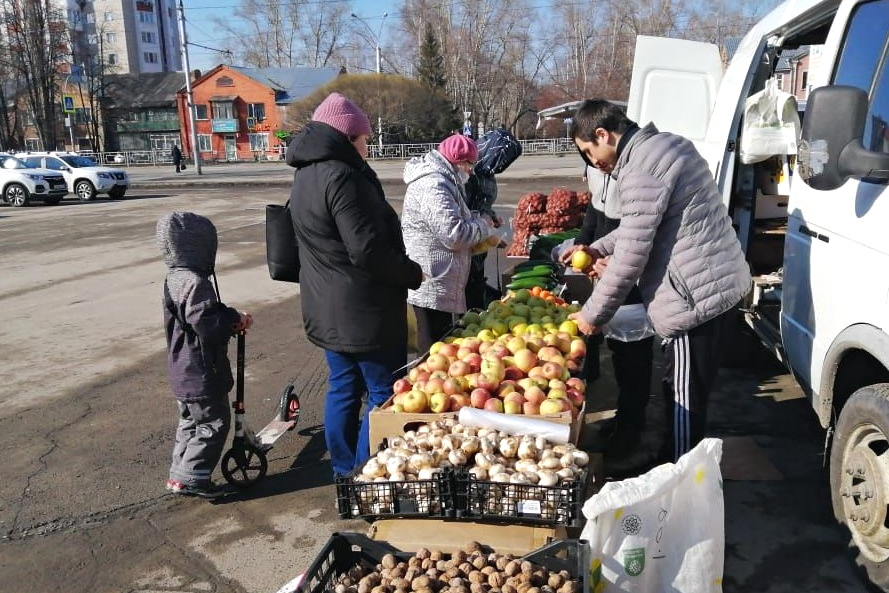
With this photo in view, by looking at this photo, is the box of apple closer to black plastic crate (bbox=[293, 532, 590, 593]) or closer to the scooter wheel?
black plastic crate (bbox=[293, 532, 590, 593])

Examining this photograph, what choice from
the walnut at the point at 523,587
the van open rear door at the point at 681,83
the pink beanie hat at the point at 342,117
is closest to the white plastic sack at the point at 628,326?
the pink beanie hat at the point at 342,117

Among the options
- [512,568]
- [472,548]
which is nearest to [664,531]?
[512,568]

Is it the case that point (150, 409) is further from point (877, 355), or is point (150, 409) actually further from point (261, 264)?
point (261, 264)

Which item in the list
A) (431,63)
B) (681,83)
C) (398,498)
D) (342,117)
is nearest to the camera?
(398,498)

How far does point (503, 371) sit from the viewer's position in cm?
375

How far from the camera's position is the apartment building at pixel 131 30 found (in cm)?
9125

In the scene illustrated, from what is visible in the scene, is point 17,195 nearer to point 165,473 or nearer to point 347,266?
point 165,473

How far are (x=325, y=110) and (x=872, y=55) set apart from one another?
2.52 meters

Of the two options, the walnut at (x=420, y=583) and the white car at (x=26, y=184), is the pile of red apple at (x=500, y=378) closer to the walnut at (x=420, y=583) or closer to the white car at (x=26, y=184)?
the walnut at (x=420, y=583)

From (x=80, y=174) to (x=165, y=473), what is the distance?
2414 centimetres

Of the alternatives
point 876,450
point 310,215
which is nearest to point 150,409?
point 310,215

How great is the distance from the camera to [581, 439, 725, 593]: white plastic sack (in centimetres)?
249

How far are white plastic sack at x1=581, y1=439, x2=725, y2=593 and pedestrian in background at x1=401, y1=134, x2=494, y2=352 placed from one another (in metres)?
2.34

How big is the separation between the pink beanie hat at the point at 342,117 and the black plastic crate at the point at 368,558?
2.03 metres
